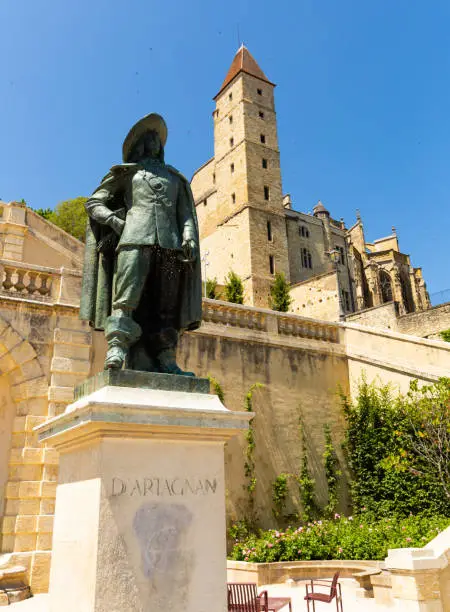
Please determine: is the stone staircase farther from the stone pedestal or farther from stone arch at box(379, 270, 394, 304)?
stone arch at box(379, 270, 394, 304)

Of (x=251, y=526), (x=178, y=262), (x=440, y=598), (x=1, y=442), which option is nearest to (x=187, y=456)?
(x=178, y=262)

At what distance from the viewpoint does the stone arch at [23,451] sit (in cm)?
931

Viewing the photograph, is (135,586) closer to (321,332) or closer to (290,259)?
(321,332)

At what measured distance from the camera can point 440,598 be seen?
6.28m

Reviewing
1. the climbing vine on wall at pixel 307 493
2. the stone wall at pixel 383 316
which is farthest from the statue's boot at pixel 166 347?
the stone wall at pixel 383 316

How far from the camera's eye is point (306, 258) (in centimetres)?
5600

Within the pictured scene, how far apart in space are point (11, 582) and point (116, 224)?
7.47 m

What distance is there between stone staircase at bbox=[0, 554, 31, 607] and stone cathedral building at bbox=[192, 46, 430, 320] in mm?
35476

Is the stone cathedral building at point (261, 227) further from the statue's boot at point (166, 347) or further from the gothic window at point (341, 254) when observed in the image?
the statue's boot at point (166, 347)

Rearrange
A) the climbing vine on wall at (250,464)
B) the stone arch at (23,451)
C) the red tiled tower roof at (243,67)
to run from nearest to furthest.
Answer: the stone arch at (23,451)
the climbing vine on wall at (250,464)
the red tiled tower roof at (243,67)

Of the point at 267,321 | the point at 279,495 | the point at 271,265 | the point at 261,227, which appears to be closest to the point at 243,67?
the point at 261,227

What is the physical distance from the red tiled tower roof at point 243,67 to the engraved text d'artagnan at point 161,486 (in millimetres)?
56689

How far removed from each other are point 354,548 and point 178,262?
320 inches

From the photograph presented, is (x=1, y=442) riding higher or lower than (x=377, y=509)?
higher
